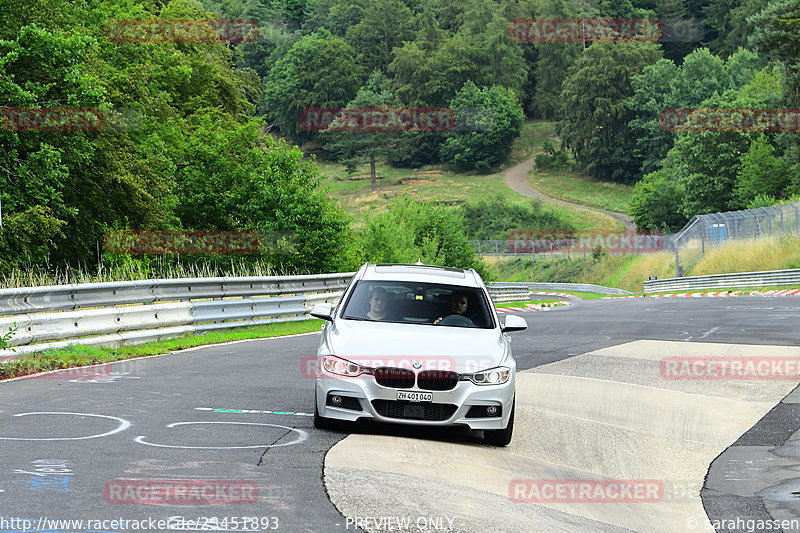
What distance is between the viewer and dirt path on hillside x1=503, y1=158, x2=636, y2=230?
112 metres

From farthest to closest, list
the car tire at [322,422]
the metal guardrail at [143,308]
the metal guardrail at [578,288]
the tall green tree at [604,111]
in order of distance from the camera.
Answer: the tall green tree at [604,111] → the metal guardrail at [578,288] → the metal guardrail at [143,308] → the car tire at [322,422]

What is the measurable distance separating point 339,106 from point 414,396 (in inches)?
6120

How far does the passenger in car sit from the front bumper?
122 cm

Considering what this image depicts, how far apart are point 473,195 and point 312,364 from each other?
110965mm

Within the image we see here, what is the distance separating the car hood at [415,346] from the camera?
8562 mm

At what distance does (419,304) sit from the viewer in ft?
32.8

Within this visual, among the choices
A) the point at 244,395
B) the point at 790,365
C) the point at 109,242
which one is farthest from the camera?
the point at 109,242

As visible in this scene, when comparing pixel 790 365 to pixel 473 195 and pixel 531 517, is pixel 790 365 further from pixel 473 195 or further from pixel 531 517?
pixel 473 195

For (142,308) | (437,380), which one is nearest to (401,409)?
(437,380)

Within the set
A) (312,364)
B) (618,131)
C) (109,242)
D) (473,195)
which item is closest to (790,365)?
(312,364)

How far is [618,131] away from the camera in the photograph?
447 feet

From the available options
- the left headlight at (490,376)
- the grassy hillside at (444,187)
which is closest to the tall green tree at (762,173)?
the grassy hillside at (444,187)

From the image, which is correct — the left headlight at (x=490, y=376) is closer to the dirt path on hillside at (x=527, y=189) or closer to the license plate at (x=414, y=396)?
the license plate at (x=414, y=396)

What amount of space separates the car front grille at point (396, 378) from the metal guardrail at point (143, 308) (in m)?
5.99
